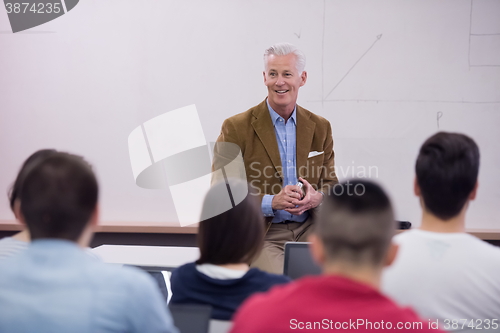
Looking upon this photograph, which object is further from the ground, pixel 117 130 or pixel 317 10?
pixel 317 10

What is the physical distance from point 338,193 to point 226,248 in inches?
15.7

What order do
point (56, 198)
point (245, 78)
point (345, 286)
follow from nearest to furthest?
point (345, 286) → point (56, 198) → point (245, 78)

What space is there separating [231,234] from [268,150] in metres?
1.23

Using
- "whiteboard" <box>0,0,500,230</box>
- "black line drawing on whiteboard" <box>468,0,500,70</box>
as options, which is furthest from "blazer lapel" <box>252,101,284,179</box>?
"black line drawing on whiteboard" <box>468,0,500,70</box>

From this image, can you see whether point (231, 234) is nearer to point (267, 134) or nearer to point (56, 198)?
point (56, 198)

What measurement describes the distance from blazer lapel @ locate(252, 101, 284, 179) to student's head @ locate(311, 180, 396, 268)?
1486mm

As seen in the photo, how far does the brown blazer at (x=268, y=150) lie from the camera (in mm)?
2420

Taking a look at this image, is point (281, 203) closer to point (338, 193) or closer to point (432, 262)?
point (432, 262)

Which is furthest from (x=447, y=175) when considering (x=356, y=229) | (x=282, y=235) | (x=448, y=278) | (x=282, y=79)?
(x=282, y=79)

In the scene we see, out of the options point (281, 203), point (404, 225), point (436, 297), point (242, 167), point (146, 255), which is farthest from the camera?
point (404, 225)

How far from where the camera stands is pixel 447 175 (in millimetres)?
1260

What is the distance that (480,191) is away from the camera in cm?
297

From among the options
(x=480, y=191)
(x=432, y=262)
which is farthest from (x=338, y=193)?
(x=480, y=191)

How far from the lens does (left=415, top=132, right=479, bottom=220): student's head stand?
1.24 metres
